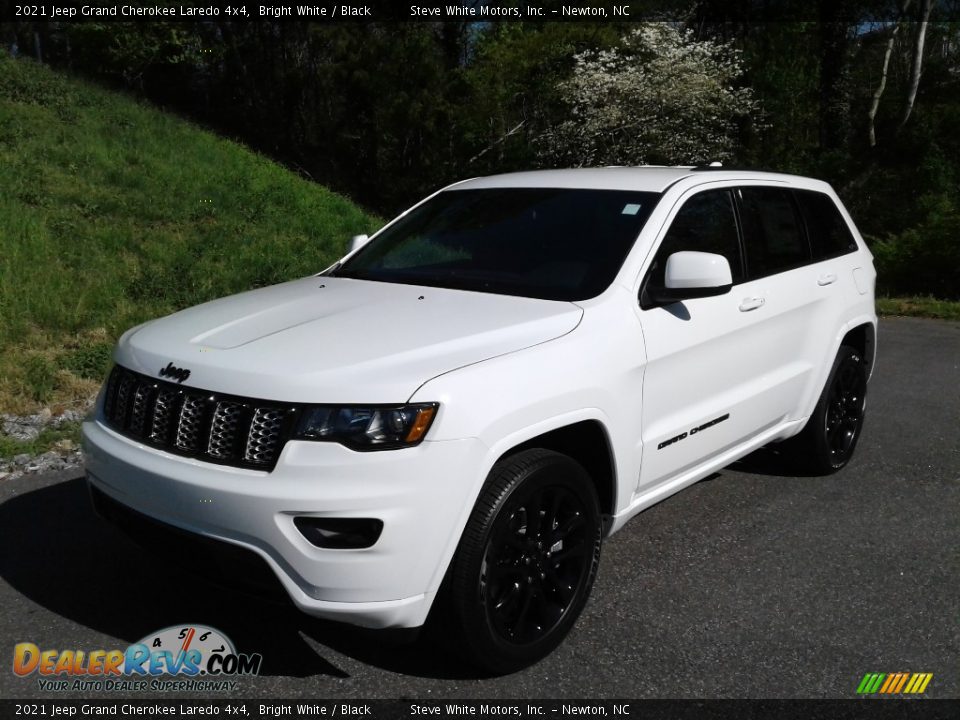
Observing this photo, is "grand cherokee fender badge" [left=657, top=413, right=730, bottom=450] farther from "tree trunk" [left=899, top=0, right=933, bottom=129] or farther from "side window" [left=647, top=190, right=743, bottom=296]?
"tree trunk" [left=899, top=0, right=933, bottom=129]

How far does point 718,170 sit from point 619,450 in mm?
Answer: 1899

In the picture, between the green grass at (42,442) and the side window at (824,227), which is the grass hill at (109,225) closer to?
the green grass at (42,442)

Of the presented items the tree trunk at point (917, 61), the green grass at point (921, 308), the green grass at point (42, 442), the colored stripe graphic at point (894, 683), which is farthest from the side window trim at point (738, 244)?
the tree trunk at point (917, 61)

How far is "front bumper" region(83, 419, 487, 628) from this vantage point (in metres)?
2.79

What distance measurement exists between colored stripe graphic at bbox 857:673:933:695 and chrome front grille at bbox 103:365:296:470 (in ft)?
7.10

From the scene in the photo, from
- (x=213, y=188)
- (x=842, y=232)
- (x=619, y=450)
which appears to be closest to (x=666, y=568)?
(x=619, y=450)

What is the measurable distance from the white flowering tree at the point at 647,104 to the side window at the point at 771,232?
21822 mm

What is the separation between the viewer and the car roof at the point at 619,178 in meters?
4.34

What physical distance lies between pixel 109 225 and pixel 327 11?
60.2 ft

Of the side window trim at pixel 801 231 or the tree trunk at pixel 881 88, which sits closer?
the side window trim at pixel 801 231

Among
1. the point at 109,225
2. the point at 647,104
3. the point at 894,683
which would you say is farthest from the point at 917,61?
the point at 894,683

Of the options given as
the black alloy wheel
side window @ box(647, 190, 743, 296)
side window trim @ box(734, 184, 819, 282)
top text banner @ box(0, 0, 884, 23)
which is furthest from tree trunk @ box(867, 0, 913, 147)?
side window @ box(647, 190, 743, 296)

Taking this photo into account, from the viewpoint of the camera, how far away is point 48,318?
26.6 ft

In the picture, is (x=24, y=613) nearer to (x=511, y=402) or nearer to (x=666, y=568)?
(x=511, y=402)
